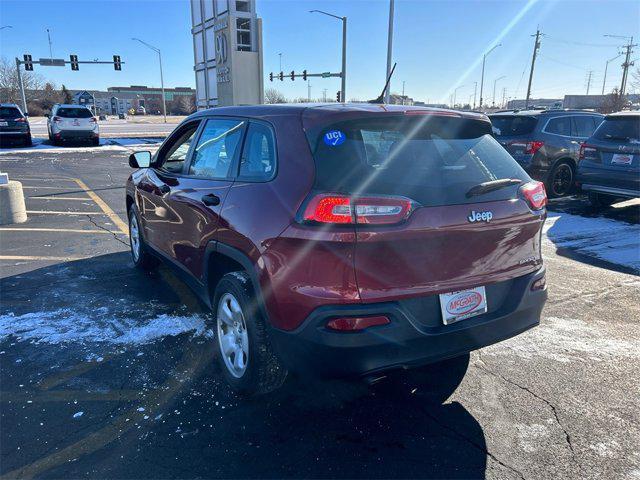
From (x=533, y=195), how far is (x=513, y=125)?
780 centimetres

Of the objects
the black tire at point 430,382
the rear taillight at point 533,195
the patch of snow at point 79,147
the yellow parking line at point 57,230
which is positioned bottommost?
the black tire at point 430,382

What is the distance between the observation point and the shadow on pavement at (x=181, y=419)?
2.43m

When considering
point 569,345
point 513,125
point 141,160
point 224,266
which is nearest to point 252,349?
point 224,266

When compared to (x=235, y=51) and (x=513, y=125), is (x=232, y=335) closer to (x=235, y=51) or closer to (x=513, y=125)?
(x=513, y=125)

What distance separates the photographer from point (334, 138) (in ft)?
8.30

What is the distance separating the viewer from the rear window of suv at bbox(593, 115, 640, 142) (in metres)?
7.86

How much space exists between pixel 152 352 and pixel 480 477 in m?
2.37

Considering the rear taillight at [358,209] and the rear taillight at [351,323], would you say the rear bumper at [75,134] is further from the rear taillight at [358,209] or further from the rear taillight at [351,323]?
the rear taillight at [351,323]

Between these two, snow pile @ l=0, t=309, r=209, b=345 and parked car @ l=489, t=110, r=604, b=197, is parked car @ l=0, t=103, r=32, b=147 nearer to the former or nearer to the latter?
parked car @ l=489, t=110, r=604, b=197

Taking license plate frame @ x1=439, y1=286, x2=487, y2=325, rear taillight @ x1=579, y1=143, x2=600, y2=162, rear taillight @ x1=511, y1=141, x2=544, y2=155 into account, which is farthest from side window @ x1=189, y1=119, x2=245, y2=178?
rear taillight @ x1=511, y1=141, x2=544, y2=155

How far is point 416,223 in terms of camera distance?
237 cm

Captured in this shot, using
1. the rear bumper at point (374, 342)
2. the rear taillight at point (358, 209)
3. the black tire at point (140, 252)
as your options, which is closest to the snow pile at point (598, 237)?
the rear bumper at point (374, 342)

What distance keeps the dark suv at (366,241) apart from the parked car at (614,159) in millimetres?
6117

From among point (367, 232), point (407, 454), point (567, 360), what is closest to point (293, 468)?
A: point (407, 454)
